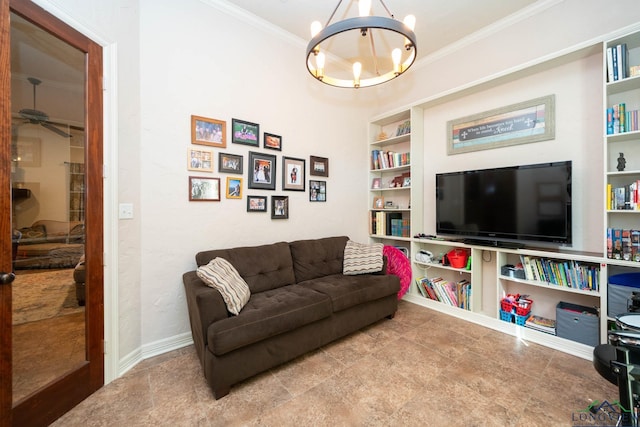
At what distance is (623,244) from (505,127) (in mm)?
1491

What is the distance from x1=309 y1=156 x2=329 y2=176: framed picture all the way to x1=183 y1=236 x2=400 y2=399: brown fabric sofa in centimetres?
92

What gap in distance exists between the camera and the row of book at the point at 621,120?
1983mm

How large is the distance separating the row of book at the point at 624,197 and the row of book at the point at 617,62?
33.3 inches

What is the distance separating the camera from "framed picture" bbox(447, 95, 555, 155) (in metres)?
2.55

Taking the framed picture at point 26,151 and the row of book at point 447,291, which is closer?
the framed picture at point 26,151

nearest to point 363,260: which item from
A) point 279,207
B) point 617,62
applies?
point 279,207

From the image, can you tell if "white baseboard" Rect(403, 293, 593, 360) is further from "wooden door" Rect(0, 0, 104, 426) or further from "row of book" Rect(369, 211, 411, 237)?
"wooden door" Rect(0, 0, 104, 426)

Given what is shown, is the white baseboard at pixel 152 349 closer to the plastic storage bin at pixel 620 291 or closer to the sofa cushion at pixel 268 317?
the sofa cushion at pixel 268 317

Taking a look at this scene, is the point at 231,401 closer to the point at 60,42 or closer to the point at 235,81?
the point at 60,42

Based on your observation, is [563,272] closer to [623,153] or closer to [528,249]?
[528,249]

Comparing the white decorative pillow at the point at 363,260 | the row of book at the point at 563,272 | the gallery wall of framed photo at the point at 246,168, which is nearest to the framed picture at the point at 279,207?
the gallery wall of framed photo at the point at 246,168

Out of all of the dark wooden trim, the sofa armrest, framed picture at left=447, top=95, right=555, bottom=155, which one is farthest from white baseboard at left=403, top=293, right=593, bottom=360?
the dark wooden trim

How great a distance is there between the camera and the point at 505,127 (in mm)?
2818

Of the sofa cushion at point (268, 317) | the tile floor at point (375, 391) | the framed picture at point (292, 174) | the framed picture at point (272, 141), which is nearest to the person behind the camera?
the tile floor at point (375, 391)
